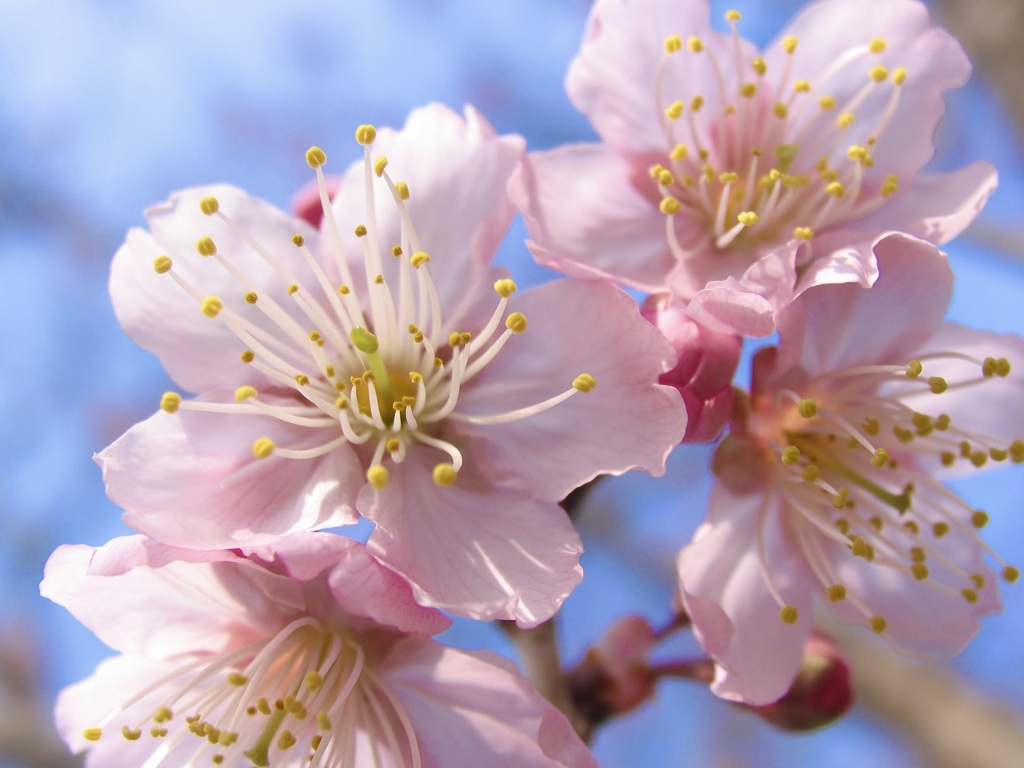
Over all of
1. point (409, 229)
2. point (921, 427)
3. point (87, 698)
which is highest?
point (409, 229)

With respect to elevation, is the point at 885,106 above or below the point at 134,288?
below

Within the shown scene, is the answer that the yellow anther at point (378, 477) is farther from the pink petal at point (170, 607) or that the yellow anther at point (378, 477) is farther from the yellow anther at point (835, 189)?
the yellow anther at point (835, 189)

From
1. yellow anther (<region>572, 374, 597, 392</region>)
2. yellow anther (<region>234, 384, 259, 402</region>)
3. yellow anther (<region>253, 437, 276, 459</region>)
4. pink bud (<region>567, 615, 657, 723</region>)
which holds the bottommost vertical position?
pink bud (<region>567, 615, 657, 723</region>)

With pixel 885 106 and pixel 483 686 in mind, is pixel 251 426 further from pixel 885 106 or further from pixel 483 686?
pixel 885 106

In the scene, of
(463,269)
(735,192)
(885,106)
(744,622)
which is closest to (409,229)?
(463,269)

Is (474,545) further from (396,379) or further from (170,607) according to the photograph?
(170,607)

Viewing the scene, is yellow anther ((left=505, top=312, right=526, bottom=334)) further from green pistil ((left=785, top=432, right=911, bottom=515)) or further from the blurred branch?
the blurred branch

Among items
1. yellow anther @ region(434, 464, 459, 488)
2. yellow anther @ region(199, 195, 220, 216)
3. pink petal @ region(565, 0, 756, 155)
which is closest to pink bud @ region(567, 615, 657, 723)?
yellow anther @ region(434, 464, 459, 488)
